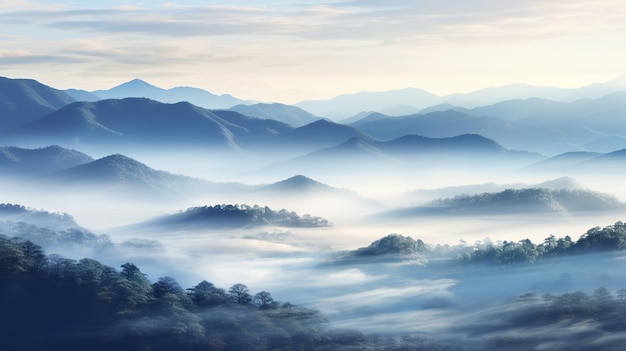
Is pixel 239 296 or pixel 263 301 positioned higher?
pixel 239 296

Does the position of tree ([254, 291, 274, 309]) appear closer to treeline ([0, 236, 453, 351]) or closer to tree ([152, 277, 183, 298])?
treeline ([0, 236, 453, 351])

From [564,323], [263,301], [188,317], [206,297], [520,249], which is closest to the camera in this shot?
[188,317]

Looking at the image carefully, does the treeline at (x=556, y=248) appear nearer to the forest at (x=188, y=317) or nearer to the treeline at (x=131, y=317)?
the forest at (x=188, y=317)

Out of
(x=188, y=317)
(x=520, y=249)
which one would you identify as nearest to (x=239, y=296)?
(x=188, y=317)

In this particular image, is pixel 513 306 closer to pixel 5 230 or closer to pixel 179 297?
pixel 179 297

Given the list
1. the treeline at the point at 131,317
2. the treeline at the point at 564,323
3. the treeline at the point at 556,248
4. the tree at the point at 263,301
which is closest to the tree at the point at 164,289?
the treeline at the point at 131,317

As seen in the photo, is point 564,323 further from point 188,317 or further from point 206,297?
point 188,317

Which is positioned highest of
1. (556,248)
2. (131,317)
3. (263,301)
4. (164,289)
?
(556,248)

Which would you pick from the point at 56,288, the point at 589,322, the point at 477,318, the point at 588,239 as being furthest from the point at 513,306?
the point at 56,288

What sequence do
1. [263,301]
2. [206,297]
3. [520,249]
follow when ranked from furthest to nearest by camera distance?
1. [520,249]
2. [263,301]
3. [206,297]

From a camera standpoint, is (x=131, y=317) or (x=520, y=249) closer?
(x=131, y=317)

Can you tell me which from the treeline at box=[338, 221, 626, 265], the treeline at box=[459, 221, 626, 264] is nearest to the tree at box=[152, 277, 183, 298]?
the treeline at box=[338, 221, 626, 265]
